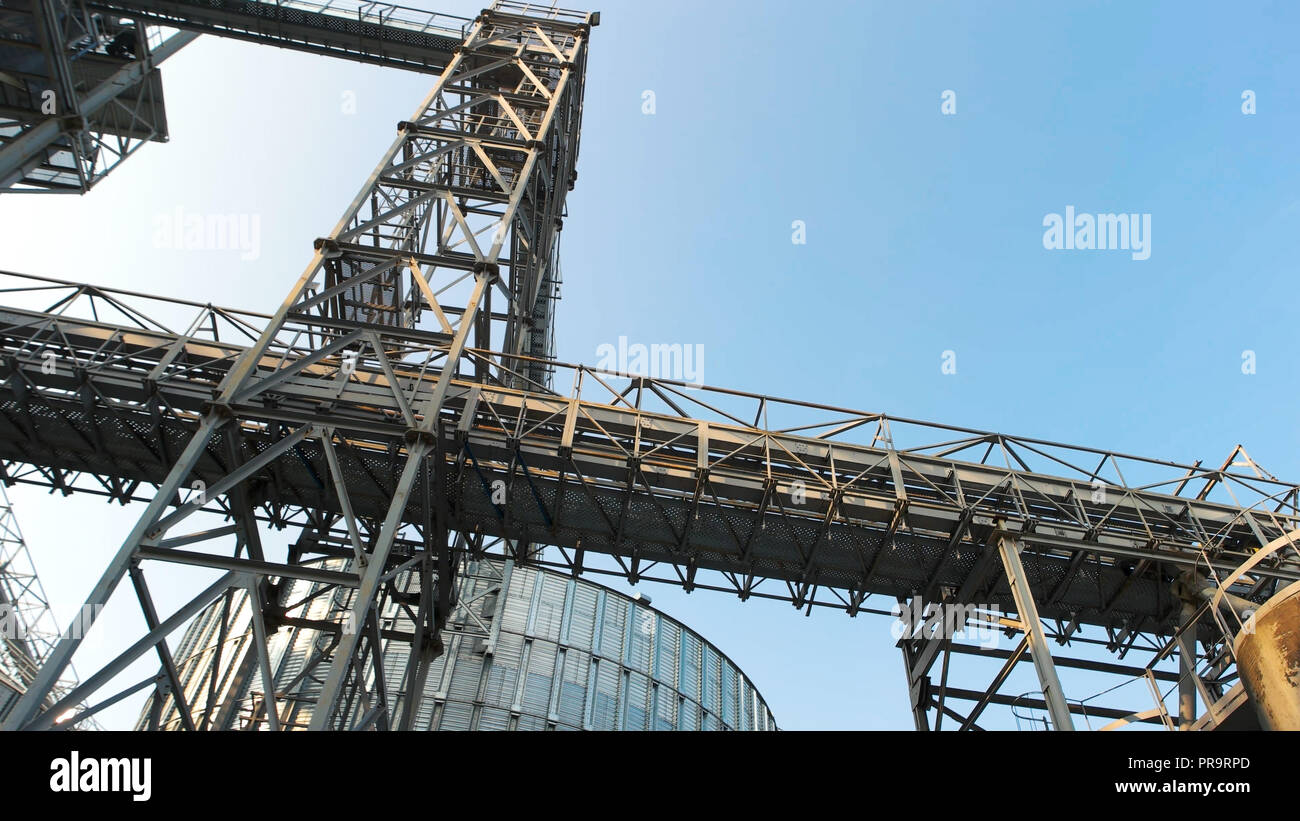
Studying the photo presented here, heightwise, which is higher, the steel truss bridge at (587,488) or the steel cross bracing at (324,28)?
the steel cross bracing at (324,28)

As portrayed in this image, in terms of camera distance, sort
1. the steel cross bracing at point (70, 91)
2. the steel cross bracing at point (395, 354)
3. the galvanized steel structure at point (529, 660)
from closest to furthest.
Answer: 1. the steel cross bracing at point (395, 354)
2. the steel cross bracing at point (70, 91)
3. the galvanized steel structure at point (529, 660)

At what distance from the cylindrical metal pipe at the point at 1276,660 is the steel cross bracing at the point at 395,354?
10.8m

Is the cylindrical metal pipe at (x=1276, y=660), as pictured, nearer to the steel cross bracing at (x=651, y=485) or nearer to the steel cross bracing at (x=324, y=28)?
the steel cross bracing at (x=651, y=485)

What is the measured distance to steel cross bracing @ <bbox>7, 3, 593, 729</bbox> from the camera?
9422 mm

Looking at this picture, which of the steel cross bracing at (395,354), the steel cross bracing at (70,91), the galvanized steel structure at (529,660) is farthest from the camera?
the galvanized steel structure at (529,660)

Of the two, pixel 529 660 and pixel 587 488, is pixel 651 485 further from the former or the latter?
pixel 529 660

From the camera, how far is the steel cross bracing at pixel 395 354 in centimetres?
942

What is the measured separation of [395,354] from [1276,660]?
14126 millimetres

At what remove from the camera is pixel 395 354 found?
1547cm

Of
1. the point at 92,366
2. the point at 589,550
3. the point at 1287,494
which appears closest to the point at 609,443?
the point at 589,550

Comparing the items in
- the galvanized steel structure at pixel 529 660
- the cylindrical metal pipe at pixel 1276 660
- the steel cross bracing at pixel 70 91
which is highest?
the steel cross bracing at pixel 70 91

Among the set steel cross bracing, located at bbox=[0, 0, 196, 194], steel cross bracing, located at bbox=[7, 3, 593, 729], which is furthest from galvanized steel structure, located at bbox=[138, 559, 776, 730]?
steel cross bracing, located at bbox=[0, 0, 196, 194]

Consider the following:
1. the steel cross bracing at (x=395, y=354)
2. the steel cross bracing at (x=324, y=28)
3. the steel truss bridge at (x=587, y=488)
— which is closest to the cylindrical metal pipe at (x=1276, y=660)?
the steel truss bridge at (x=587, y=488)

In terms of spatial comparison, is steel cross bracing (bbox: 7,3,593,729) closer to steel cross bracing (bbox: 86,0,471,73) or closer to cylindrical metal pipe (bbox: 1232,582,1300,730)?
steel cross bracing (bbox: 86,0,471,73)
